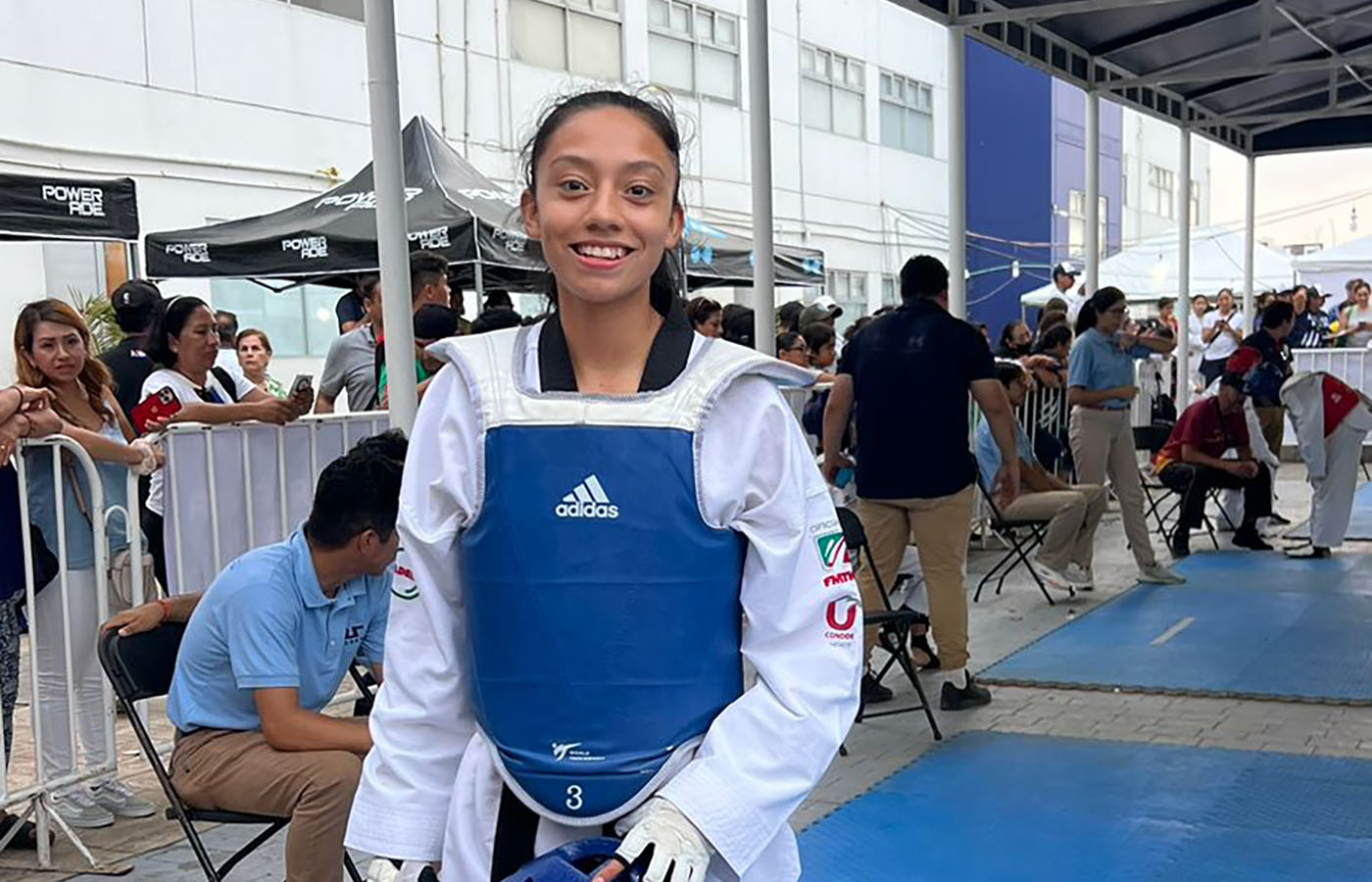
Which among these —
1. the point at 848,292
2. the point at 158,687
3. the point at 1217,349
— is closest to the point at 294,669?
the point at 158,687

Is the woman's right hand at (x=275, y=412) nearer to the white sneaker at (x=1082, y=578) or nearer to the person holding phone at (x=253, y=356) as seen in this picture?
the person holding phone at (x=253, y=356)

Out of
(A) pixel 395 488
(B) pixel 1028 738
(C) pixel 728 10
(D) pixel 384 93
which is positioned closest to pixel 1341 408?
(B) pixel 1028 738

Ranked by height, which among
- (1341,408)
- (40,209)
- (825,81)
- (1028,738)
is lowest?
(1028,738)

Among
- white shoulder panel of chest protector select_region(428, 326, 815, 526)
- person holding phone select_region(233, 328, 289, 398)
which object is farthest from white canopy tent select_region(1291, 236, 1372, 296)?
white shoulder panel of chest protector select_region(428, 326, 815, 526)

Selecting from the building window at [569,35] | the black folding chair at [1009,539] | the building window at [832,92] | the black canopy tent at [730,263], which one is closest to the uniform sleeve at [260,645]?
the black folding chair at [1009,539]

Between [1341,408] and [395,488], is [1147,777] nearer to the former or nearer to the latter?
[395,488]

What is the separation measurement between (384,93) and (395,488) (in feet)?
6.27

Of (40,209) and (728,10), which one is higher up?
(728,10)

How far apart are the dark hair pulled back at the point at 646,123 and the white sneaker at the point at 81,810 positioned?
3.62 meters

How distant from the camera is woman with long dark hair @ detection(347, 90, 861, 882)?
174 cm

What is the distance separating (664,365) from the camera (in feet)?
6.09

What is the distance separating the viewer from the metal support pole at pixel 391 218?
16.3 ft

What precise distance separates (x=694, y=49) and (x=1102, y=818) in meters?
18.5

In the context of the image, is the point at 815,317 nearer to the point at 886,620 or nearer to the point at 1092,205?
the point at 1092,205
